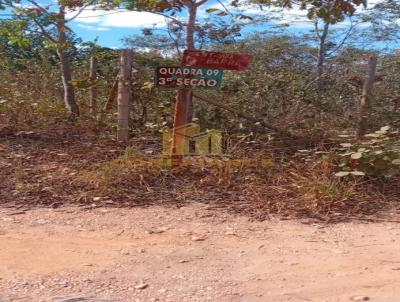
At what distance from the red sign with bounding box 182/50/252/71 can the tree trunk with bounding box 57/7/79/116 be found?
2.42m

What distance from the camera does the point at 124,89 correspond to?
6234 mm

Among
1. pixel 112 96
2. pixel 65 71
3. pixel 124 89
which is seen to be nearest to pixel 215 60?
pixel 124 89

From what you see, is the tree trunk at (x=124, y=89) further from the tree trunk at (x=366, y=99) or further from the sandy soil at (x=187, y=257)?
the tree trunk at (x=366, y=99)

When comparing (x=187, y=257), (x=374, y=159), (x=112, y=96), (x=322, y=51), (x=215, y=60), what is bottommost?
(x=187, y=257)

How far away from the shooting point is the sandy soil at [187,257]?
3.02m

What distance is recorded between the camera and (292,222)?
430cm

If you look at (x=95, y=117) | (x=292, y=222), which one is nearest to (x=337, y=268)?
(x=292, y=222)

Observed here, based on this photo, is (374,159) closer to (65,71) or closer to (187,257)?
(187,257)

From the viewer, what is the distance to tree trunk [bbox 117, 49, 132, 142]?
6.22 metres

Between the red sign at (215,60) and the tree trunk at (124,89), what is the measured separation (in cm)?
112

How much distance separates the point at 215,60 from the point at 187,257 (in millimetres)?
2483

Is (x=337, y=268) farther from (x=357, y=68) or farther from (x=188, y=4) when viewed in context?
(x=357, y=68)

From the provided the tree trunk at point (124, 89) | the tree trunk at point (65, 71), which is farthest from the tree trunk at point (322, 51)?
the tree trunk at point (65, 71)

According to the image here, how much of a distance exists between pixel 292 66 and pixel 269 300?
6.03m
